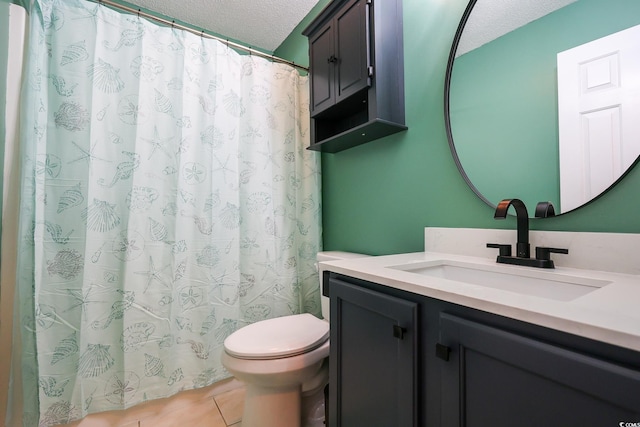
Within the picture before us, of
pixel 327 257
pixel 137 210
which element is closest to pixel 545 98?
pixel 327 257

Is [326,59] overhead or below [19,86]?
overhead

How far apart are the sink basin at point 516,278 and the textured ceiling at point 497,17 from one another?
83 cm

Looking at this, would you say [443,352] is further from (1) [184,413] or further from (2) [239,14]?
(2) [239,14]

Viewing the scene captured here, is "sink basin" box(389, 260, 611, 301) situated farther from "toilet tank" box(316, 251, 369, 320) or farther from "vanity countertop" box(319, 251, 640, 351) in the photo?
"toilet tank" box(316, 251, 369, 320)

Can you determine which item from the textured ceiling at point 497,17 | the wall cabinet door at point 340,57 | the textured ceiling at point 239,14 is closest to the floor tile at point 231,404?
the wall cabinet door at point 340,57

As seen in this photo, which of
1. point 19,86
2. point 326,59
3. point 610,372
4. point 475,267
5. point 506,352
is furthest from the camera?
point 326,59

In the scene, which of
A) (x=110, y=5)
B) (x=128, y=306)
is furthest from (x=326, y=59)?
(x=128, y=306)

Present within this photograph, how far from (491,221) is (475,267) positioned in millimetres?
215

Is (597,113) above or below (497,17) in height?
below

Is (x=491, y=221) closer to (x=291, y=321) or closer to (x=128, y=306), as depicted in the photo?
(x=291, y=321)

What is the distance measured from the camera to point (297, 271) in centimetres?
182

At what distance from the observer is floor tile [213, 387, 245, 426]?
138cm

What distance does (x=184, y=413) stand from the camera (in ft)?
4.63

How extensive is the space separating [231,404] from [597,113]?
6.38 feet
